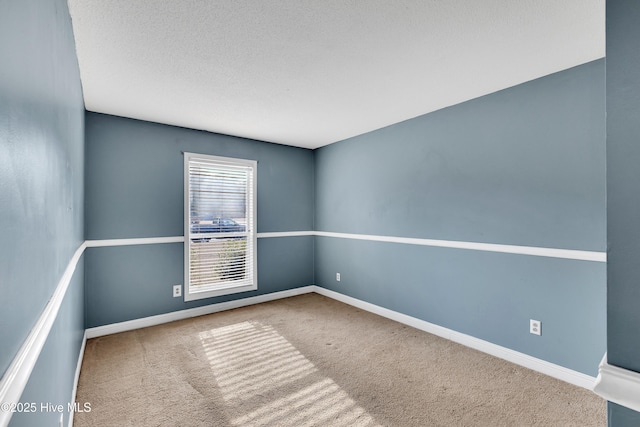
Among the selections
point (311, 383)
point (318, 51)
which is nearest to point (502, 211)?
point (318, 51)

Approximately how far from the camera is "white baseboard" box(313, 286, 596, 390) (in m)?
2.33

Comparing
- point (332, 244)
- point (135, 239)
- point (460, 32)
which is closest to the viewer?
point (460, 32)

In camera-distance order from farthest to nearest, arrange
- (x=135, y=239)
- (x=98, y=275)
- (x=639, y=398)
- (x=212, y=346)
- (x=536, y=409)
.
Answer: (x=135, y=239), (x=98, y=275), (x=212, y=346), (x=536, y=409), (x=639, y=398)

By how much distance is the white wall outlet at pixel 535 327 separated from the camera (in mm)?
2496

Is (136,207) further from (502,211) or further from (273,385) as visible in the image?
(502,211)

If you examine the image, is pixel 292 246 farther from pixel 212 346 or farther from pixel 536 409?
pixel 536 409

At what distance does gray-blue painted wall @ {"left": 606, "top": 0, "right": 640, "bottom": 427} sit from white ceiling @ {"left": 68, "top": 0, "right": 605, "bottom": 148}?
32.9 inches

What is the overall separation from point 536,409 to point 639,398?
1.43 metres

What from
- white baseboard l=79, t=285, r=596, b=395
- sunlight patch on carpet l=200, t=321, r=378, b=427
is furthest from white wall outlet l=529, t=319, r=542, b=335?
sunlight patch on carpet l=200, t=321, r=378, b=427

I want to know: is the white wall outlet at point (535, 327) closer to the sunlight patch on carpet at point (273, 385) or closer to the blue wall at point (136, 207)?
the sunlight patch on carpet at point (273, 385)

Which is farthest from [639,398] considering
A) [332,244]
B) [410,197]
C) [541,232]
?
[332,244]

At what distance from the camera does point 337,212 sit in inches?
183

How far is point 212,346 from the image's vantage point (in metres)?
2.99

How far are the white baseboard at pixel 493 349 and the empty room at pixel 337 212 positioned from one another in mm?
19
